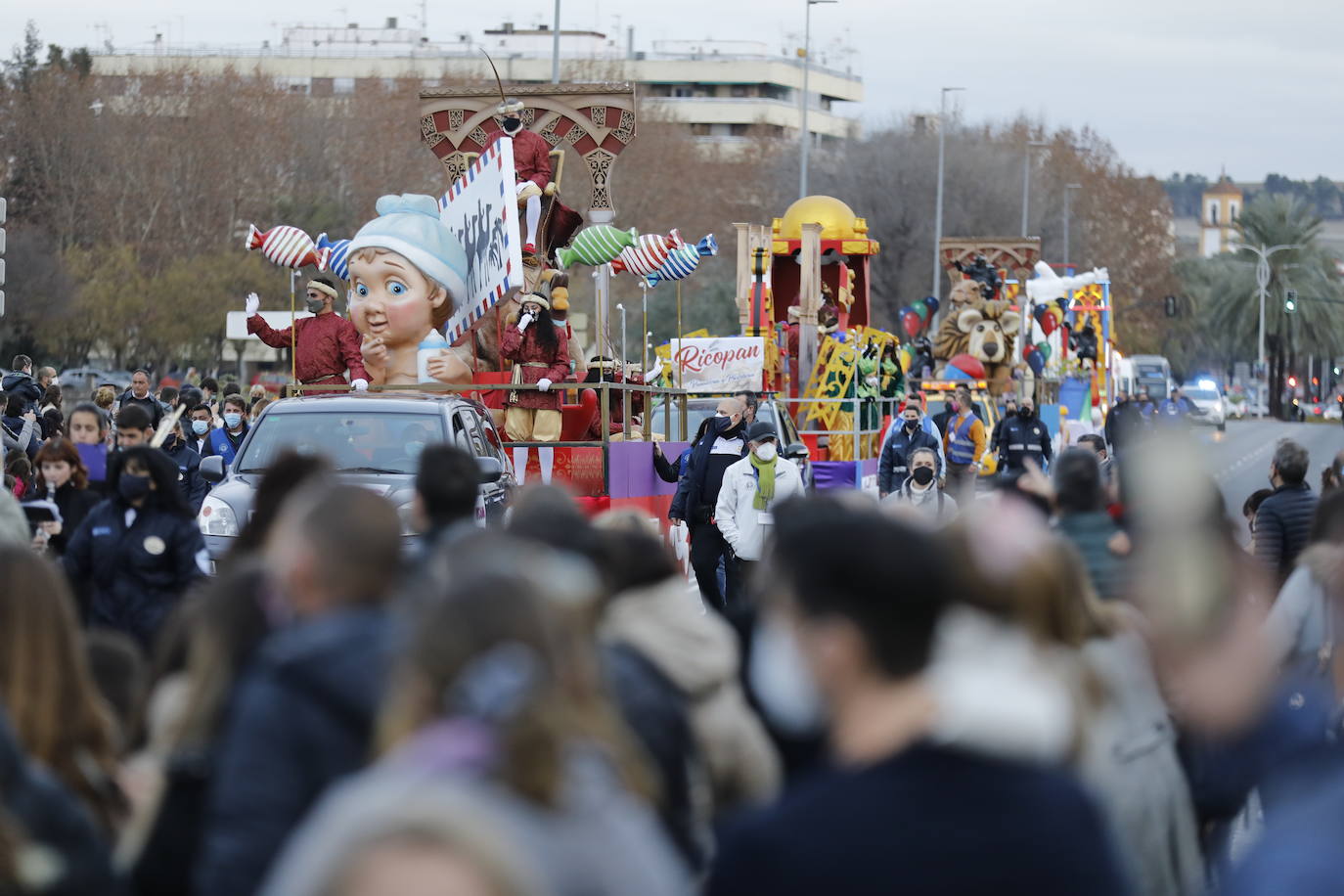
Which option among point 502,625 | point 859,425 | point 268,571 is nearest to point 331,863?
point 502,625

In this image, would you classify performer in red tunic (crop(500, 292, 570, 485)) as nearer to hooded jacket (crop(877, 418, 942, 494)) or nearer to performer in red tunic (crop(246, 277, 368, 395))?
performer in red tunic (crop(246, 277, 368, 395))

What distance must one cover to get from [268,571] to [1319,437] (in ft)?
190

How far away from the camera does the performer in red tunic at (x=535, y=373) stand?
715 inches

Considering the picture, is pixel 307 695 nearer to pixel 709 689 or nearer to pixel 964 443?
pixel 709 689

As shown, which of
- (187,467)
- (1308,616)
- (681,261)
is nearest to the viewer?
(1308,616)

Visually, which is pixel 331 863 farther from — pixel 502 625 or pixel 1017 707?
pixel 1017 707

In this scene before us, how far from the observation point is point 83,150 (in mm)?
58000

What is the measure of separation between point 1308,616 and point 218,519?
7.78 m

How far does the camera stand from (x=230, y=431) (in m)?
17.6

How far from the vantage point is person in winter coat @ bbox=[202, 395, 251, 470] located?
17.1 m

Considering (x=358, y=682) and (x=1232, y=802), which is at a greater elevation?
(x=358, y=682)

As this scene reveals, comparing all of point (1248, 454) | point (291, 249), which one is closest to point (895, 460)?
point (291, 249)

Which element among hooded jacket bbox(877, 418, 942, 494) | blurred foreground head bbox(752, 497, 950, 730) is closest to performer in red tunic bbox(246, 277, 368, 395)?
hooded jacket bbox(877, 418, 942, 494)

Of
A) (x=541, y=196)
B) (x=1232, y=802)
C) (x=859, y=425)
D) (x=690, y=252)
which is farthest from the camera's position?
(x=859, y=425)
